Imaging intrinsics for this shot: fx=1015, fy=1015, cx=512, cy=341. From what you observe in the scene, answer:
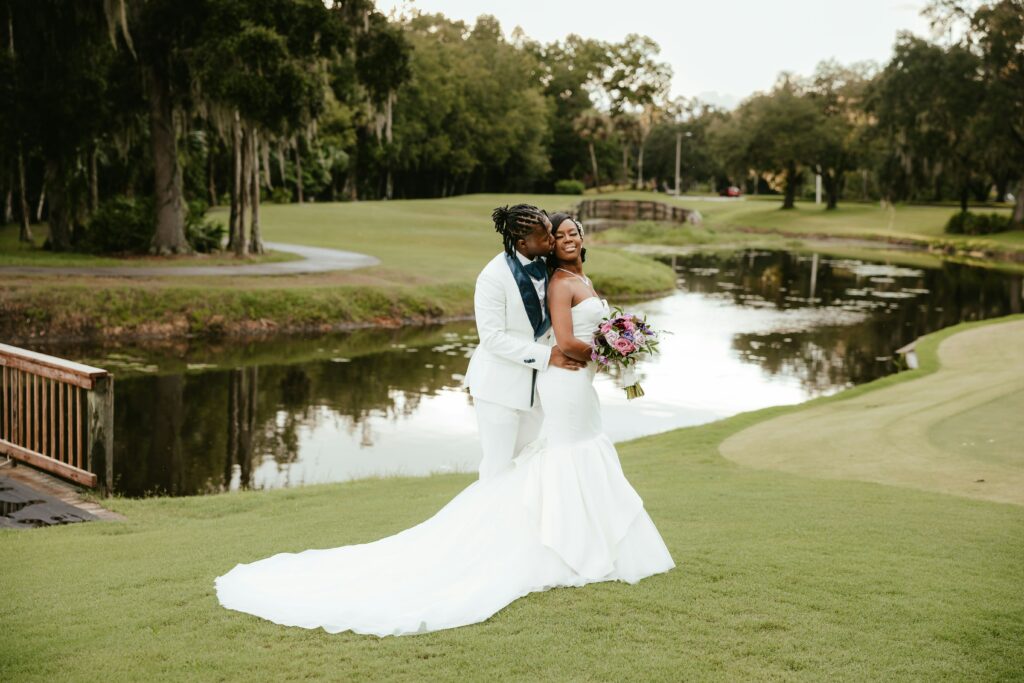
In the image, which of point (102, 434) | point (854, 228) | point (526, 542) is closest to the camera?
point (526, 542)

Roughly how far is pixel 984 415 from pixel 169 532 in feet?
32.8

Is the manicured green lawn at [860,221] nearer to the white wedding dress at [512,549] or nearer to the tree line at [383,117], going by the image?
the tree line at [383,117]

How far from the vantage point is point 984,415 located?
1297 cm

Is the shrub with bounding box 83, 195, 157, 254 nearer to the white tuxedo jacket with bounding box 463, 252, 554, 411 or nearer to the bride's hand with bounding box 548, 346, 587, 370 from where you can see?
the white tuxedo jacket with bounding box 463, 252, 554, 411

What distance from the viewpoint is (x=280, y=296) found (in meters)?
26.0

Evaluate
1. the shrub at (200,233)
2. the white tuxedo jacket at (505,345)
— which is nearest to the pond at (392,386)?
the white tuxedo jacket at (505,345)

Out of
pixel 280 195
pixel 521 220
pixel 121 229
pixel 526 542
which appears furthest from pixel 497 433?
pixel 280 195

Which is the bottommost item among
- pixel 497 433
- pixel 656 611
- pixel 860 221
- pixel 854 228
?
pixel 656 611

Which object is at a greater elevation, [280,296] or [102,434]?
[280,296]

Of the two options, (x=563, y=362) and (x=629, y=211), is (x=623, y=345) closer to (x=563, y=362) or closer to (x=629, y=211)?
(x=563, y=362)

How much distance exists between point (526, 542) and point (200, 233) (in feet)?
91.5

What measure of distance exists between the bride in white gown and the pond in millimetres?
6726

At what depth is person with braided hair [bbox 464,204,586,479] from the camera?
6066 millimetres

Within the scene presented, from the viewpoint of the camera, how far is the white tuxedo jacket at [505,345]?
6.09 metres
